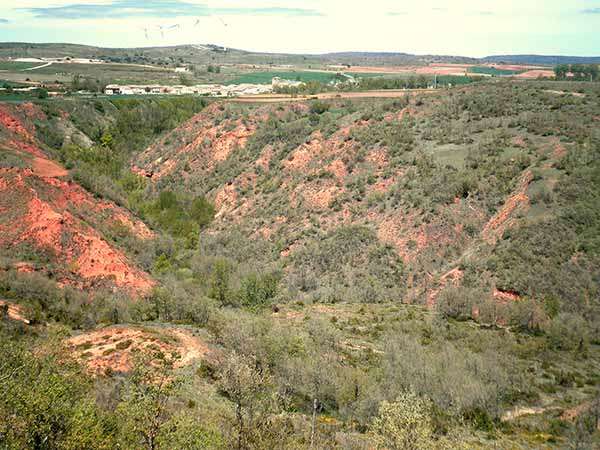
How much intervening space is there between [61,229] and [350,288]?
22.6 metres

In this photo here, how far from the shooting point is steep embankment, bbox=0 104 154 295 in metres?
38.8

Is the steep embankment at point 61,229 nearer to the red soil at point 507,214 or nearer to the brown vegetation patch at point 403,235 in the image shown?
the brown vegetation patch at point 403,235

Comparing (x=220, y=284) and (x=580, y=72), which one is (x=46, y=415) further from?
(x=580, y=72)

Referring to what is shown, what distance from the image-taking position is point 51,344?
67.9ft

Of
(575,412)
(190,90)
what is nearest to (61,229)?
(575,412)

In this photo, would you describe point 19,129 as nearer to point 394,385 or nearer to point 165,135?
point 165,135

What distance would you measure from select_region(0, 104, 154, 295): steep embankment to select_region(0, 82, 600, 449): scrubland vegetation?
1280 millimetres

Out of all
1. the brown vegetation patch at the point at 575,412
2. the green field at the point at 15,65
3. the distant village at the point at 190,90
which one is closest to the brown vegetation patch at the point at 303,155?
the brown vegetation patch at the point at 575,412

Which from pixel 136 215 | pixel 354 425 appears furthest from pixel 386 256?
pixel 136 215

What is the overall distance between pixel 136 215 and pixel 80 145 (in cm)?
2438

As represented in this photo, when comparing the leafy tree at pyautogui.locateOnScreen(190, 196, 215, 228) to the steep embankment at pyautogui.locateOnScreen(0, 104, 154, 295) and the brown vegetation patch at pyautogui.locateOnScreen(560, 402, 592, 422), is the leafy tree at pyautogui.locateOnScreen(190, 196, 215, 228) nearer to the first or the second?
the steep embankment at pyautogui.locateOnScreen(0, 104, 154, 295)

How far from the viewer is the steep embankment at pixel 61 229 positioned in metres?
38.8

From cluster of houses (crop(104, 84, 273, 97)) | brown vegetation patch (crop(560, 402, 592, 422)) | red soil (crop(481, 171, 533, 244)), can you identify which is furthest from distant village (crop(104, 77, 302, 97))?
brown vegetation patch (crop(560, 402, 592, 422))

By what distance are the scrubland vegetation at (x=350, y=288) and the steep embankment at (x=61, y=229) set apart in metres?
1.28
